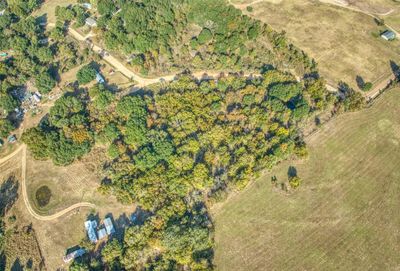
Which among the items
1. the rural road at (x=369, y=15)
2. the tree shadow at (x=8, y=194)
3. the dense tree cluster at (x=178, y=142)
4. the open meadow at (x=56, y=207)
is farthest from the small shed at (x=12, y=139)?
the rural road at (x=369, y=15)

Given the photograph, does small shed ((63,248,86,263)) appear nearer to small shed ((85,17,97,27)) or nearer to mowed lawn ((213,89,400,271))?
mowed lawn ((213,89,400,271))

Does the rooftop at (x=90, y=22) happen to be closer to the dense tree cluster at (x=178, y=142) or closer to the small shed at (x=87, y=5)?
the small shed at (x=87, y=5)

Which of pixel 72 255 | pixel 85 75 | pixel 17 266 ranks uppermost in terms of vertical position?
pixel 85 75

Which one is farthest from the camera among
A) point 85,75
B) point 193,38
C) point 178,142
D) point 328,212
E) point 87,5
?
point 87,5

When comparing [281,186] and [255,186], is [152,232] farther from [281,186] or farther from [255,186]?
[281,186]

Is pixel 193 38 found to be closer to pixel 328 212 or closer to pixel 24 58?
pixel 24 58

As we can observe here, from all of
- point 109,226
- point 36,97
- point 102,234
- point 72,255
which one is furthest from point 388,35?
point 72,255

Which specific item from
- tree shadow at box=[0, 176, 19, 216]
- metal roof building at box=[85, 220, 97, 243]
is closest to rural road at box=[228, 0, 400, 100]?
metal roof building at box=[85, 220, 97, 243]
